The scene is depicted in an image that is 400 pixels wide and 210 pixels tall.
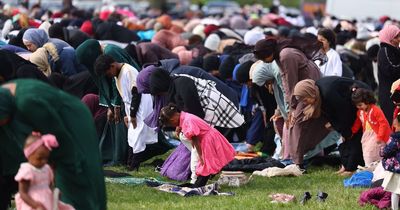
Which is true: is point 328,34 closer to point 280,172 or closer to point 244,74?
point 244,74

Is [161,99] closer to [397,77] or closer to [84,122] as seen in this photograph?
[397,77]

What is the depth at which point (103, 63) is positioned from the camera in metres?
11.8

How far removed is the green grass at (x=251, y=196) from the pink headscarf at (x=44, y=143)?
8.96 ft

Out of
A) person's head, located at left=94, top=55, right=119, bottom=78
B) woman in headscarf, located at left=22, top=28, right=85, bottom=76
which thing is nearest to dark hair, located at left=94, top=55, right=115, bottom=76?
person's head, located at left=94, top=55, right=119, bottom=78

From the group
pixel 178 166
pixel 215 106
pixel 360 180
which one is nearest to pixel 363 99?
pixel 360 180

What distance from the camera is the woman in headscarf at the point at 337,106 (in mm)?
11812

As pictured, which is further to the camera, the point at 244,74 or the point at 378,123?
the point at 244,74

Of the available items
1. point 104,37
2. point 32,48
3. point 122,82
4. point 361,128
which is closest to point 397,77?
point 361,128

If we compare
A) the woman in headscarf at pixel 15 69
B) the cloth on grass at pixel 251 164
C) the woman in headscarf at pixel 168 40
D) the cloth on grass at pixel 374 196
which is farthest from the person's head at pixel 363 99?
the woman in headscarf at pixel 168 40

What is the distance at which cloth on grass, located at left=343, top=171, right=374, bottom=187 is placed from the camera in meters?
10.9

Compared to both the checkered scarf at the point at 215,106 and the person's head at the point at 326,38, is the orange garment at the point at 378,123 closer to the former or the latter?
the checkered scarf at the point at 215,106

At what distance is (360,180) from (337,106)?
118 centimetres

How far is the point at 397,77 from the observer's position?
1289 cm

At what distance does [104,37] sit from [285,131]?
8.15 metres
